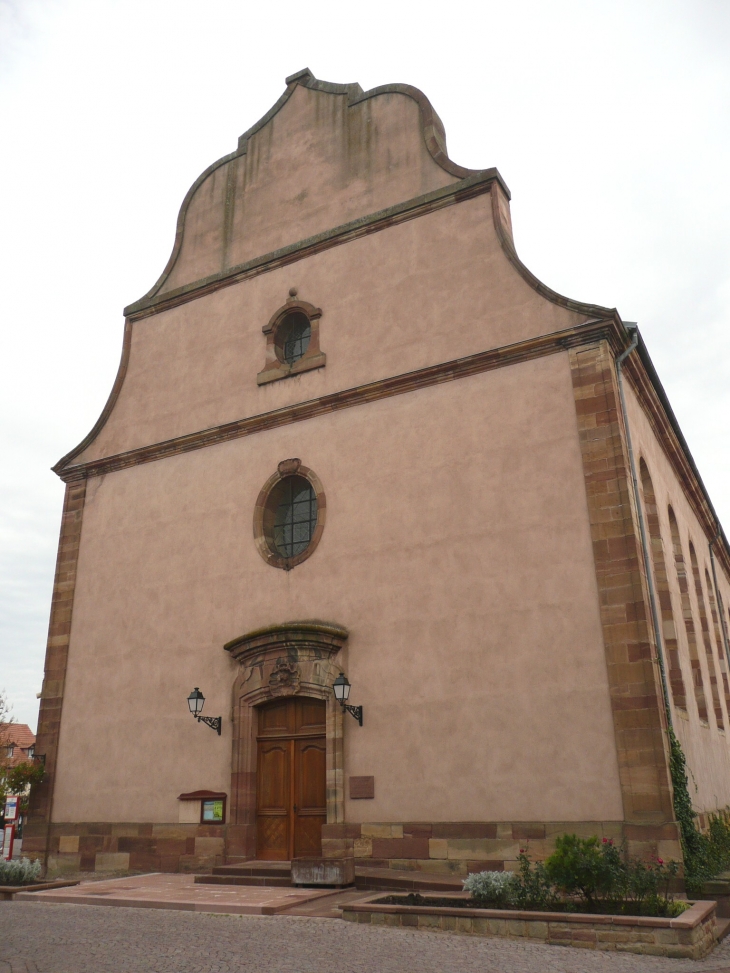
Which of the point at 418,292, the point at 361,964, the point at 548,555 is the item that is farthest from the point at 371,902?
the point at 418,292

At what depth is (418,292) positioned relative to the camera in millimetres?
13820

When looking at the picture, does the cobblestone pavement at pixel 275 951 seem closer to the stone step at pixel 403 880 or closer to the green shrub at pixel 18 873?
the stone step at pixel 403 880

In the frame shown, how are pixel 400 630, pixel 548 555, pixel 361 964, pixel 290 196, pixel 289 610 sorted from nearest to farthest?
pixel 361 964, pixel 548 555, pixel 400 630, pixel 289 610, pixel 290 196

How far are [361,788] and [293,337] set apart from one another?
7.77m

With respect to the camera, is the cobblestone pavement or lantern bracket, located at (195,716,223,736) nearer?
the cobblestone pavement

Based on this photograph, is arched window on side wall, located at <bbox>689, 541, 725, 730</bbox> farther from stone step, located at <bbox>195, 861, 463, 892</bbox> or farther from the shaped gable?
the shaped gable

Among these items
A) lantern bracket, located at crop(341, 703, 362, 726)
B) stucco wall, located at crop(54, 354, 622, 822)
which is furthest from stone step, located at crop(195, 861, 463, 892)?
lantern bracket, located at crop(341, 703, 362, 726)

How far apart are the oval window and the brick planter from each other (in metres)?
9.39

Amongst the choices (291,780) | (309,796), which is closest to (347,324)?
(291,780)

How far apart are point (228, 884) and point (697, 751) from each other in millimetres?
6966

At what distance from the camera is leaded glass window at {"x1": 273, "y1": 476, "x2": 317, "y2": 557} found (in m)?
13.9

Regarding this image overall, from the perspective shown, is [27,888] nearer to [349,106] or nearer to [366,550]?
[366,550]

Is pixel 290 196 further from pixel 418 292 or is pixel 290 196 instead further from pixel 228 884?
pixel 228 884

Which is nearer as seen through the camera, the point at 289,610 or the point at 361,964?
the point at 361,964
